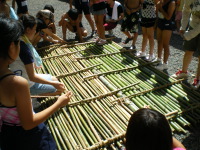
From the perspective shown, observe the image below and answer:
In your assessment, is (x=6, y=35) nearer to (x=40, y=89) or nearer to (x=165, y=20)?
(x=40, y=89)

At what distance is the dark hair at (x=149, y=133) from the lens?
114 centimetres

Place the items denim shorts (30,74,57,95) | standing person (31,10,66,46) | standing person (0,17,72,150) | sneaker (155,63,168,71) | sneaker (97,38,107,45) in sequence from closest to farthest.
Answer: standing person (0,17,72,150) < denim shorts (30,74,57,95) < sneaker (155,63,168,71) < standing person (31,10,66,46) < sneaker (97,38,107,45)

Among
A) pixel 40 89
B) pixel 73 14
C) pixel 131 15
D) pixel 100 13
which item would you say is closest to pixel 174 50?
pixel 131 15

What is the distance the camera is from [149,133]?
3.74 feet

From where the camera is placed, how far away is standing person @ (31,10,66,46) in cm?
497

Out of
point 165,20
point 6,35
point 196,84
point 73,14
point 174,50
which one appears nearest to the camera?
point 6,35

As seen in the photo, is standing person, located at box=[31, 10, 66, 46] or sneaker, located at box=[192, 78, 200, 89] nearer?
sneaker, located at box=[192, 78, 200, 89]

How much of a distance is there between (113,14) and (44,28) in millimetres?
1911

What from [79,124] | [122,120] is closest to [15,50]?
[79,124]

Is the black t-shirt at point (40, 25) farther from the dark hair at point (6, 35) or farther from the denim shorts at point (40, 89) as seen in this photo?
the dark hair at point (6, 35)

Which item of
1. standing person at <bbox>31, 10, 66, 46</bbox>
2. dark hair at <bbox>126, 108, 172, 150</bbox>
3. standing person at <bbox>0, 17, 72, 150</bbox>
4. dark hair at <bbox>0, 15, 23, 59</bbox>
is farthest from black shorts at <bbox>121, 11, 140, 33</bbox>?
dark hair at <bbox>126, 108, 172, 150</bbox>

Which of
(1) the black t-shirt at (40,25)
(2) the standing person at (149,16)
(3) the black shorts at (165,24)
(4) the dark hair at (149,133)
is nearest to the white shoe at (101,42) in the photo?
→ (2) the standing person at (149,16)

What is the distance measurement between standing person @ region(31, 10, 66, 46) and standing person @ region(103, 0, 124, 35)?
1486 millimetres

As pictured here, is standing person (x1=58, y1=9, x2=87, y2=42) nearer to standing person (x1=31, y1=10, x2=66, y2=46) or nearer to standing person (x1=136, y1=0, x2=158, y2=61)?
standing person (x1=31, y1=10, x2=66, y2=46)
